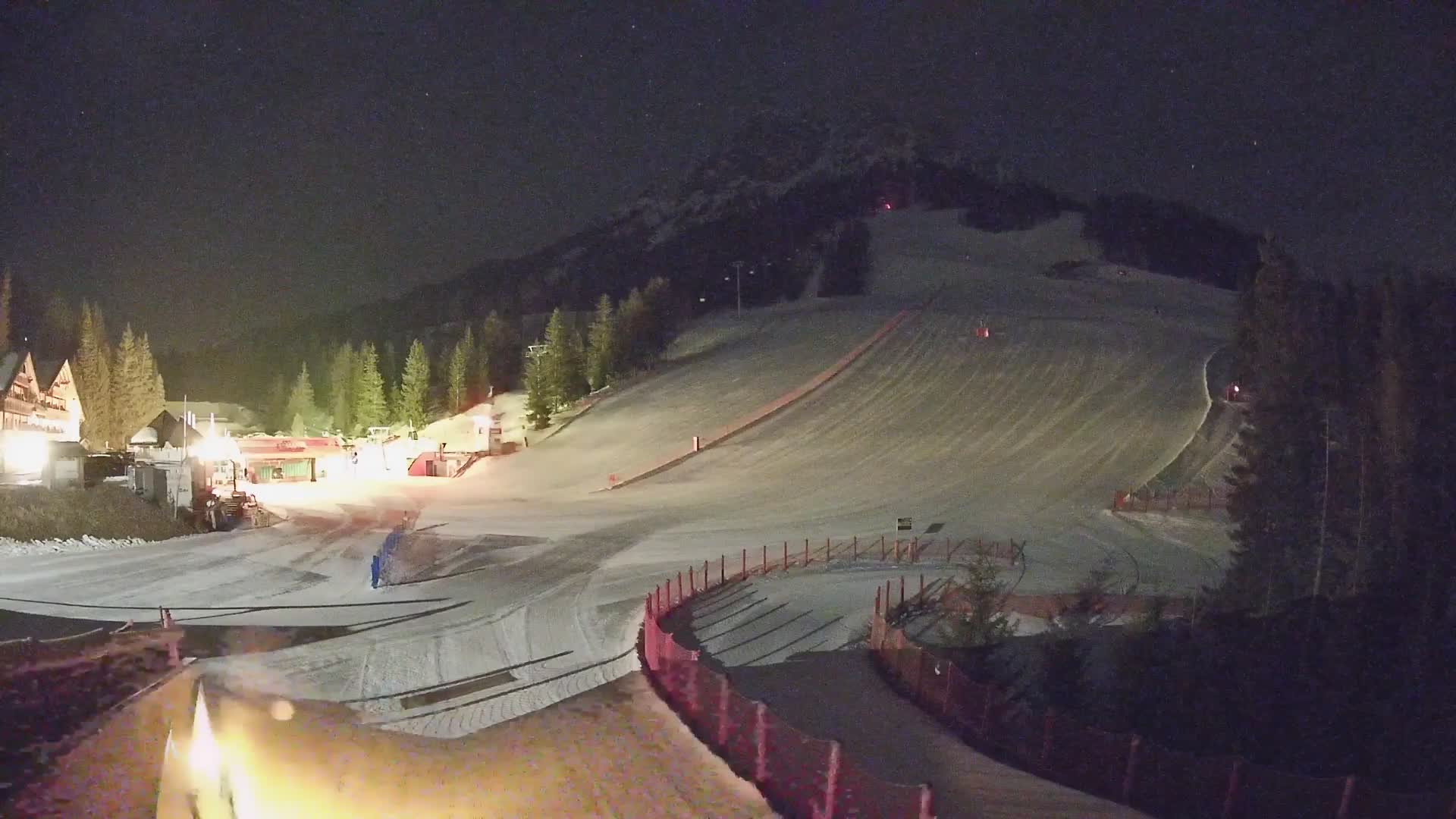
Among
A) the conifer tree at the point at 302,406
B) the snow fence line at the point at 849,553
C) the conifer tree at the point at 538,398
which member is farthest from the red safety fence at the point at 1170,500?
the conifer tree at the point at 302,406

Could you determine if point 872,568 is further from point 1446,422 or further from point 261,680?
point 261,680

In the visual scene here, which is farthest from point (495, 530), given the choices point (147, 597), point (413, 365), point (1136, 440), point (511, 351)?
point (511, 351)

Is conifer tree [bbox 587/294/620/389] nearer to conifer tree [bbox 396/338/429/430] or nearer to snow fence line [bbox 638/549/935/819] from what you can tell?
Result: conifer tree [bbox 396/338/429/430]

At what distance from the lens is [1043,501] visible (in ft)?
112

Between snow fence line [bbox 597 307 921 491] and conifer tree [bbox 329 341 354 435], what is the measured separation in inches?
1990

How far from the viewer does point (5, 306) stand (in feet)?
223

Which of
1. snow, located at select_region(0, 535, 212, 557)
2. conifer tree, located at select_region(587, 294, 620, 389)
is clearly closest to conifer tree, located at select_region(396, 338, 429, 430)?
conifer tree, located at select_region(587, 294, 620, 389)

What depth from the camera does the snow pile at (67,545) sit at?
2505 cm

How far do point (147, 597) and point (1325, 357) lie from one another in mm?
27434

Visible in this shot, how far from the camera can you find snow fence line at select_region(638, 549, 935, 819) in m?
7.17

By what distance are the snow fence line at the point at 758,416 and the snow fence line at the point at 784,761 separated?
3248 cm

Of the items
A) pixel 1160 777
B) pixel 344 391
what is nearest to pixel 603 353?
pixel 344 391

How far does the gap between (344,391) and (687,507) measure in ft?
219

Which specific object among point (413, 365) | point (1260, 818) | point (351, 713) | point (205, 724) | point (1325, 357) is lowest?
point (1260, 818)
